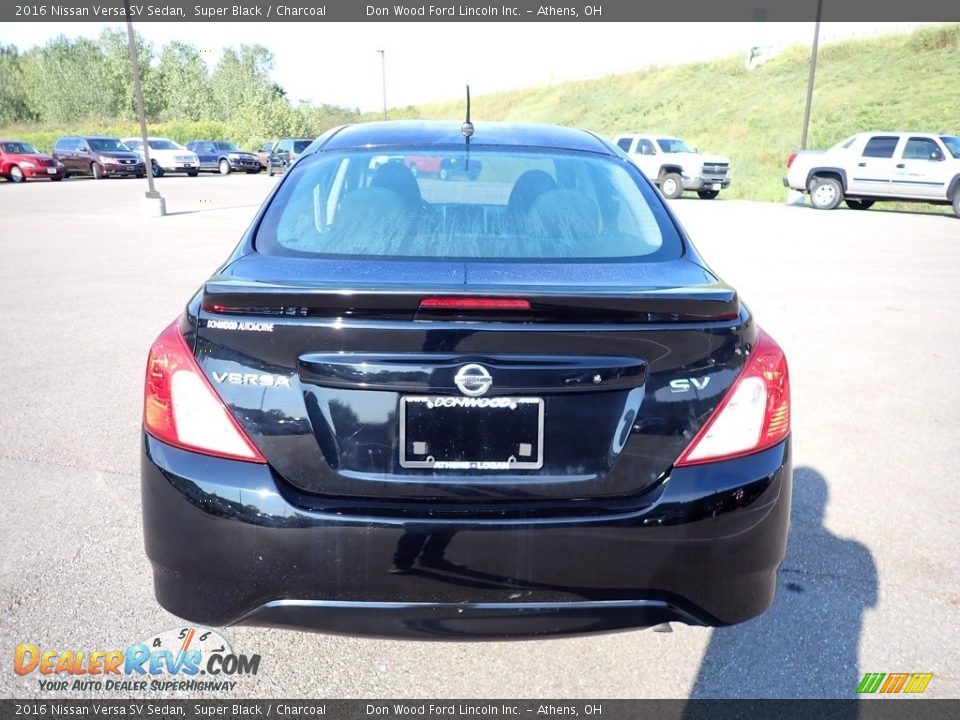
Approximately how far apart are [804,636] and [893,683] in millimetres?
305

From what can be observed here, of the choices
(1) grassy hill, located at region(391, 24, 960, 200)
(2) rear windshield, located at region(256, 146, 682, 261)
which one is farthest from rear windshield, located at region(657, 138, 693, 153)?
(2) rear windshield, located at region(256, 146, 682, 261)

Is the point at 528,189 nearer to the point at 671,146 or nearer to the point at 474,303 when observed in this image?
the point at 474,303

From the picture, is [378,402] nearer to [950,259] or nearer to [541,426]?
[541,426]

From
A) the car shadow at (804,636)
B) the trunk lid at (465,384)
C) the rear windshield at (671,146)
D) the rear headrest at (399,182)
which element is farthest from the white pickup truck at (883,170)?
the trunk lid at (465,384)

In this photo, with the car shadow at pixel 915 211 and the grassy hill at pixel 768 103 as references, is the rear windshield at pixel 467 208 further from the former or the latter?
the grassy hill at pixel 768 103

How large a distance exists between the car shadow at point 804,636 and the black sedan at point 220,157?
40.5 meters

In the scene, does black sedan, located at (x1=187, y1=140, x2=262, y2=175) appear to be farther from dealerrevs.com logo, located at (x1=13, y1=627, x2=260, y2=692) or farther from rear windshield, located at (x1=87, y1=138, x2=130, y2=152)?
dealerrevs.com logo, located at (x1=13, y1=627, x2=260, y2=692)

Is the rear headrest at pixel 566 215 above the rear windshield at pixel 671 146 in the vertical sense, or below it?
above

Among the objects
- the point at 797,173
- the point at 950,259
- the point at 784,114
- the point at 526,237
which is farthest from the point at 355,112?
the point at 526,237

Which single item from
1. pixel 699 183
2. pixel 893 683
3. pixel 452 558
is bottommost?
pixel 699 183

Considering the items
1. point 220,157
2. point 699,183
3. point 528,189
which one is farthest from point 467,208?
point 220,157

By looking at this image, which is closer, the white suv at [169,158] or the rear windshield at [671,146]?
the rear windshield at [671,146]

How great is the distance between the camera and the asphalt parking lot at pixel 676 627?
100 inches

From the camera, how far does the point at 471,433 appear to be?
6.37 ft
